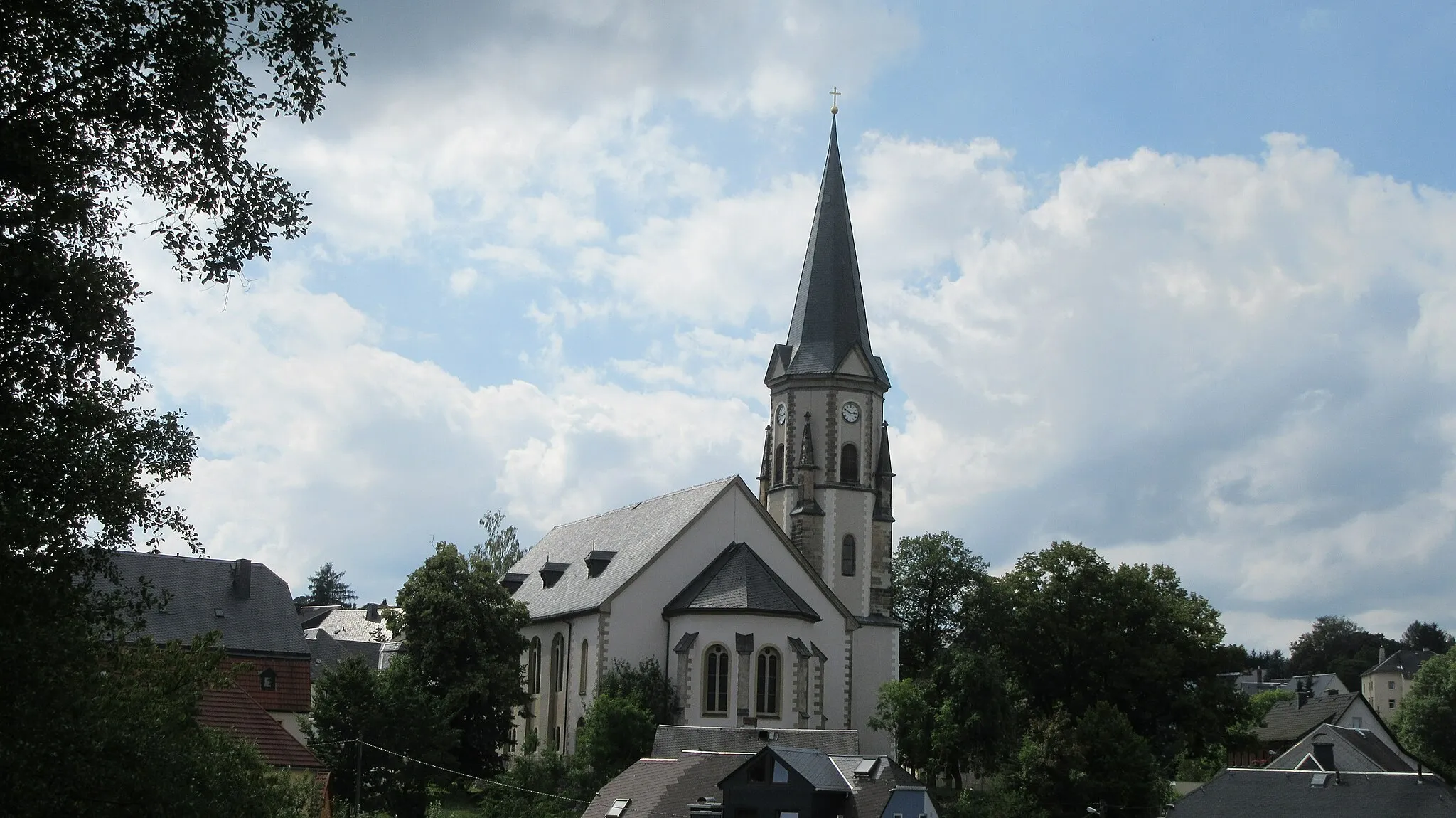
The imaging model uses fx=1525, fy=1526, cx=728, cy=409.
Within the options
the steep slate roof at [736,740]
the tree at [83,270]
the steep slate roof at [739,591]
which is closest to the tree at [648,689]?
the steep slate roof at [739,591]

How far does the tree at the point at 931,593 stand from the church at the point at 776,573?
14146 millimetres

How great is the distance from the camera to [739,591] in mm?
54031

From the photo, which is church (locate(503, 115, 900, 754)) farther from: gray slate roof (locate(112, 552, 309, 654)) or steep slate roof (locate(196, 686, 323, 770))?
steep slate roof (locate(196, 686, 323, 770))

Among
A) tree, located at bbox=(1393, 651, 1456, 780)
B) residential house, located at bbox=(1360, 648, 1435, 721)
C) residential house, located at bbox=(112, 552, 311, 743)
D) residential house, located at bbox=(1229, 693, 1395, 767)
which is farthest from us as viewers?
residential house, located at bbox=(1360, 648, 1435, 721)

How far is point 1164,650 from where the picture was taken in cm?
6203

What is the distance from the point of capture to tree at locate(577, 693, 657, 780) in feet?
167

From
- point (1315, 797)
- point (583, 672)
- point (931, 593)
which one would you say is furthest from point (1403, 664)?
point (583, 672)

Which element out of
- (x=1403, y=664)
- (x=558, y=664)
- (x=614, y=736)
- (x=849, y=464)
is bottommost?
(x=614, y=736)

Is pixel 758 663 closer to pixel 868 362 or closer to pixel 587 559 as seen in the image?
pixel 587 559

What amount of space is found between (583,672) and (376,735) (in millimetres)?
10871

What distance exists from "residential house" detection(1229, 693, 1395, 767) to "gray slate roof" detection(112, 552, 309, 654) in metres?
50.4

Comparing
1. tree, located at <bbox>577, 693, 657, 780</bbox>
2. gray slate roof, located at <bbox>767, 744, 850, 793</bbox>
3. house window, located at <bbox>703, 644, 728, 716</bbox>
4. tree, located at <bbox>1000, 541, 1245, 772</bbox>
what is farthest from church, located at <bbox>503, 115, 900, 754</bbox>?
tree, located at <bbox>1000, 541, 1245, 772</bbox>

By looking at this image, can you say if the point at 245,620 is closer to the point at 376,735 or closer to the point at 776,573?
the point at 376,735

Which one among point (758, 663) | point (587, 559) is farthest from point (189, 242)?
point (587, 559)
